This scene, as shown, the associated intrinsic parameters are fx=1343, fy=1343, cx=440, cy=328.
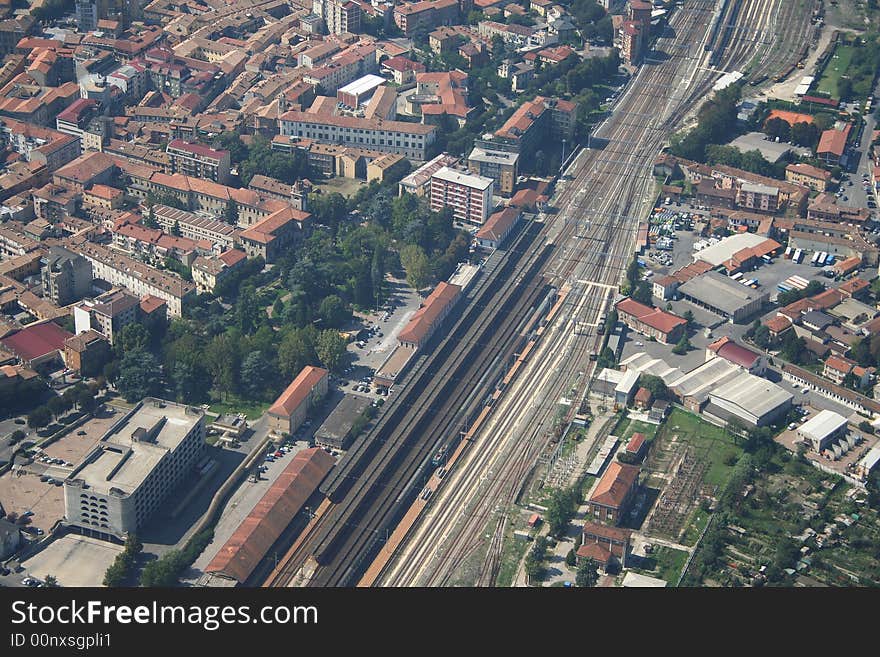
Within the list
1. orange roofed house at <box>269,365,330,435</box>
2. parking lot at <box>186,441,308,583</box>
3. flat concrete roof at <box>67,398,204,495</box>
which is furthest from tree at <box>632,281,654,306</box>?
flat concrete roof at <box>67,398,204,495</box>

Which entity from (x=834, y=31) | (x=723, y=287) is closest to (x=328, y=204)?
(x=723, y=287)

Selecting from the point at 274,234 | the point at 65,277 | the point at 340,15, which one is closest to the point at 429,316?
the point at 274,234

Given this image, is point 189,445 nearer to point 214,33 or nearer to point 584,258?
point 584,258

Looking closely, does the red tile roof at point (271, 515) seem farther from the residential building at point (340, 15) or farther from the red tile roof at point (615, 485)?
the residential building at point (340, 15)

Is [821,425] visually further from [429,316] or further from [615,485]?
[429,316]

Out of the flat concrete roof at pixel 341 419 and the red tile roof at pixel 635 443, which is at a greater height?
the red tile roof at pixel 635 443

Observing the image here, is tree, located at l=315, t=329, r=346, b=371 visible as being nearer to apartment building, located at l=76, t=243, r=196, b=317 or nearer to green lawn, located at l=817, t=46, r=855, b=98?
apartment building, located at l=76, t=243, r=196, b=317

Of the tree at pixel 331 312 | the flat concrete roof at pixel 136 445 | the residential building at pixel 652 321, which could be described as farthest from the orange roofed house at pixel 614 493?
the tree at pixel 331 312
